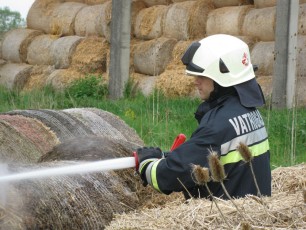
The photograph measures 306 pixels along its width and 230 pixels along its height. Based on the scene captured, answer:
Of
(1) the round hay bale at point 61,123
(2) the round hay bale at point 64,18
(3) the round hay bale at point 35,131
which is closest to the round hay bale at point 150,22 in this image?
(2) the round hay bale at point 64,18

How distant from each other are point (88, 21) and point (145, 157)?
37.9ft

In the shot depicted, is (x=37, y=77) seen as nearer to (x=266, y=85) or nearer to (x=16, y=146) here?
(x=266, y=85)

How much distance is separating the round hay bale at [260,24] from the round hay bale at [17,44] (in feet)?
20.6

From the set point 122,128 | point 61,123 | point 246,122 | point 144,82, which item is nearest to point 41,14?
point 144,82

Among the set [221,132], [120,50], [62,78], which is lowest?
[62,78]

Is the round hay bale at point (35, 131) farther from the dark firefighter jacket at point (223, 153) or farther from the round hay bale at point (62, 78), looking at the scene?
the round hay bale at point (62, 78)

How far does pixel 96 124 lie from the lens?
295 inches

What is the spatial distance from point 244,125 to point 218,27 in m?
8.70

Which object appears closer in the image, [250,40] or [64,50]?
[250,40]

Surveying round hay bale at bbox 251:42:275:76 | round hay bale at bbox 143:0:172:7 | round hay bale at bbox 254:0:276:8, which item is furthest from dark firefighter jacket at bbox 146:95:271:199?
round hay bale at bbox 143:0:172:7

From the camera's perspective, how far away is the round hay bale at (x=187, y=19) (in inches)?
533

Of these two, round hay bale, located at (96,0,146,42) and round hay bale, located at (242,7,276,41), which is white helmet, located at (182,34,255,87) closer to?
round hay bale, located at (242,7,276,41)

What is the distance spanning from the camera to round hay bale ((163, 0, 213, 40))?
13531 mm

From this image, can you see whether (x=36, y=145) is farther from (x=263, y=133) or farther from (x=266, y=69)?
(x=266, y=69)
